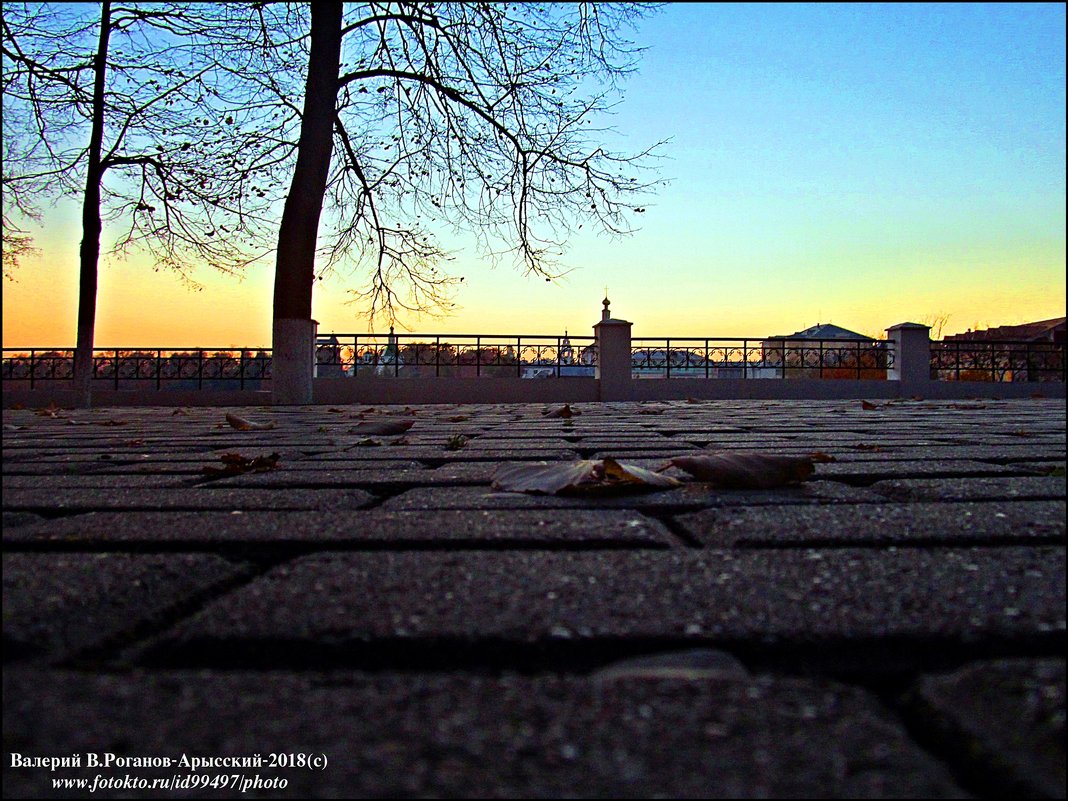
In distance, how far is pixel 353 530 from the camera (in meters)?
1.24

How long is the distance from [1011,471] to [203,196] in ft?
36.8

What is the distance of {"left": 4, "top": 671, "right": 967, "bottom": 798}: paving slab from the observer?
47 centimetres

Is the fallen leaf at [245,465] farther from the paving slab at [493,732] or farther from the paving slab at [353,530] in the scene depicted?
the paving slab at [493,732]

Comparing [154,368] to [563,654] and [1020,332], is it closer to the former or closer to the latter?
[563,654]

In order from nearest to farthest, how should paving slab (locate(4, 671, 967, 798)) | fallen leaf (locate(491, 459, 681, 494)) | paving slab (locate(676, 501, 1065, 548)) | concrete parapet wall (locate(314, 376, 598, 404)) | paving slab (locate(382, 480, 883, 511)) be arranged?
paving slab (locate(4, 671, 967, 798)) → paving slab (locate(676, 501, 1065, 548)) → paving slab (locate(382, 480, 883, 511)) → fallen leaf (locate(491, 459, 681, 494)) → concrete parapet wall (locate(314, 376, 598, 404))

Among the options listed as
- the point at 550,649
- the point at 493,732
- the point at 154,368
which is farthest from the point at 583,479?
the point at 154,368

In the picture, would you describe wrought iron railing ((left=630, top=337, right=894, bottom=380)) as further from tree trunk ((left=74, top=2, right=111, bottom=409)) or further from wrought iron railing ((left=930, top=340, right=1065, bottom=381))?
tree trunk ((left=74, top=2, right=111, bottom=409))

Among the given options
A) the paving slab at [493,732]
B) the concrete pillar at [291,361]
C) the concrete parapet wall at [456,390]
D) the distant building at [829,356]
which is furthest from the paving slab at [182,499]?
the distant building at [829,356]

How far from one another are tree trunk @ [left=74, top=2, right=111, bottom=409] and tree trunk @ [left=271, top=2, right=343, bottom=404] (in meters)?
2.76

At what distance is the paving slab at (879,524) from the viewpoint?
113cm

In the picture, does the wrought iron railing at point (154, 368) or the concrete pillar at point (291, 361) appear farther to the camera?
the wrought iron railing at point (154, 368)

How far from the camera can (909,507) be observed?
→ 54.9 inches

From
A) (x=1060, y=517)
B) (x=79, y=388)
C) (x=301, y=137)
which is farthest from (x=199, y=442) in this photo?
(x=79, y=388)

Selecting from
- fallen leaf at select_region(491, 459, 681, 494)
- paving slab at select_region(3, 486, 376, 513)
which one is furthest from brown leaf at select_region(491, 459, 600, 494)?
paving slab at select_region(3, 486, 376, 513)
